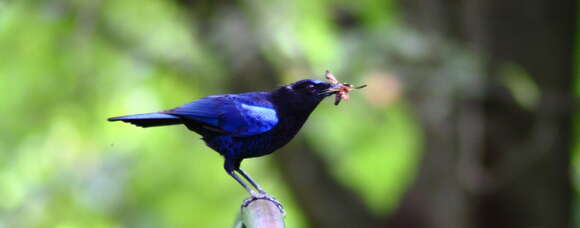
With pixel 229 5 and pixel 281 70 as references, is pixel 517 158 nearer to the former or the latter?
pixel 281 70

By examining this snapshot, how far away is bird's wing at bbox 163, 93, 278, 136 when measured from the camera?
311cm

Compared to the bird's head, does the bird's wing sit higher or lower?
lower

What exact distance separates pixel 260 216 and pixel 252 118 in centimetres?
95

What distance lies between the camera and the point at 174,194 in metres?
7.43

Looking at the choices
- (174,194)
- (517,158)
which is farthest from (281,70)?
(517,158)

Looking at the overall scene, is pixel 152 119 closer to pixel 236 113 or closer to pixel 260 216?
pixel 236 113

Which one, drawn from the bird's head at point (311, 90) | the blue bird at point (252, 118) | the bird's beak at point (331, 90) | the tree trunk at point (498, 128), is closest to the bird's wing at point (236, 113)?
the blue bird at point (252, 118)

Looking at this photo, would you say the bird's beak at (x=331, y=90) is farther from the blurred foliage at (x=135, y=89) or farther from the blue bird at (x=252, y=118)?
the blurred foliage at (x=135, y=89)

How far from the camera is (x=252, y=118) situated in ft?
10.5

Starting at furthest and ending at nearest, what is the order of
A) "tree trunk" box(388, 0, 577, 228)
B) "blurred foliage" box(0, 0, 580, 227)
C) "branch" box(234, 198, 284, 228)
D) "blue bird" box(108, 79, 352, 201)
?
"tree trunk" box(388, 0, 577, 228) → "blurred foliage" box(0, 0, 580, 227) → "blue bird" box(108, 79, 352, 201) → "branch" box(234, 198, 284, 228)

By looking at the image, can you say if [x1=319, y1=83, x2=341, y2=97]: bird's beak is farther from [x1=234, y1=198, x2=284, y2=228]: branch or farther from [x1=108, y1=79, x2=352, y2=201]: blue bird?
[x1=234, y1=198, x2=284, y2=228]: branch

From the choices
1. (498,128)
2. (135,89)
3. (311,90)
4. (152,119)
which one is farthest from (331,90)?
(498,128)

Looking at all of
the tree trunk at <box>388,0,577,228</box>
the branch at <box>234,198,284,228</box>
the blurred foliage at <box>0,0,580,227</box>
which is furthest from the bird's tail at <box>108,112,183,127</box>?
the tree trunk at <box>388,0,577,228</box>

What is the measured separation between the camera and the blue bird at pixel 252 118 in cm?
307
